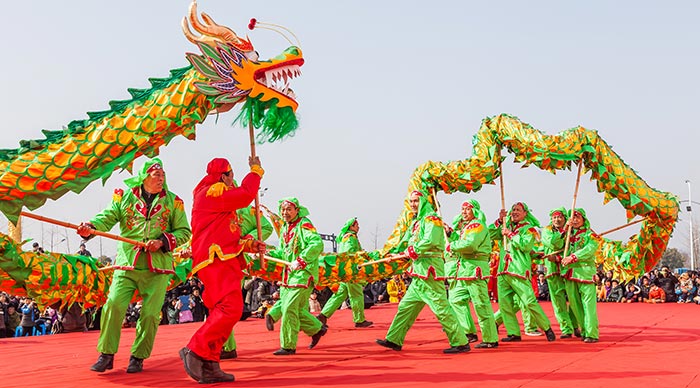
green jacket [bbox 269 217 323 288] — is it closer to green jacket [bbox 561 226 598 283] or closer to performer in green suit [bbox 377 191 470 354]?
performer in green suit [bbox 377 191 470 354]

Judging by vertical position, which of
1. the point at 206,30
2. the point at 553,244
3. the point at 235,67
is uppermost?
the point at 206,30

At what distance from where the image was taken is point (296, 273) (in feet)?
25.5

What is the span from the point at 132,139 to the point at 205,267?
1.11m

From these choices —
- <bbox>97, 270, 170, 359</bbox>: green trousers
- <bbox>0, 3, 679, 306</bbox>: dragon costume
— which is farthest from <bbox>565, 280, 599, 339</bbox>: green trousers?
<bbox>97, 270, 170, 359</bbox>: green trousers

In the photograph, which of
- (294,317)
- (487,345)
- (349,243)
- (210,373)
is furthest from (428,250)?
(349,243)

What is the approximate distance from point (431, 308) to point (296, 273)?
1438 millimetres

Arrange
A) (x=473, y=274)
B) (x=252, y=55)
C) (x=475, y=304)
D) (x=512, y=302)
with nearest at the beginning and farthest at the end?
(x=252, y=55) < (x=475, y=304) < (x=473, y=274) < (x=512, y=302)

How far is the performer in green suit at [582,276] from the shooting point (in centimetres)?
854

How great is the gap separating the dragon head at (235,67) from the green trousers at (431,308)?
2.56 metres

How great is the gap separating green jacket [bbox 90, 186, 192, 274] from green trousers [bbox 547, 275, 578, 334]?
4893 mm

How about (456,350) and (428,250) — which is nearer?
(456,350)

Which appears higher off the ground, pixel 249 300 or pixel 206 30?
pixel 206 30

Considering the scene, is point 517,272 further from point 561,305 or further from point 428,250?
point 428,250

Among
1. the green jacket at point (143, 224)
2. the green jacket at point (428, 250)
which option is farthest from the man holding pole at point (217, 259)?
the green jacket at point (428, 250)
